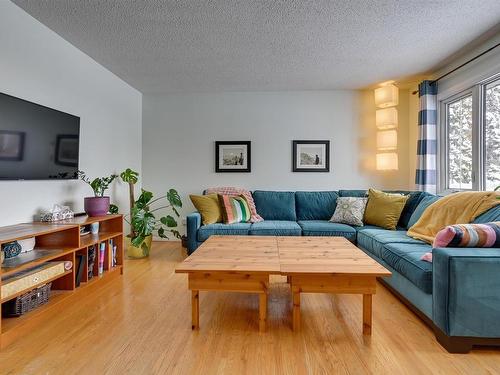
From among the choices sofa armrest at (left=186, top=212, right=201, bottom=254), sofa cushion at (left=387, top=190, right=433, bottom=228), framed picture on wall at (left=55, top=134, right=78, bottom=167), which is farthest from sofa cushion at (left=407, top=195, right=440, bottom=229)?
framed picture on wall at (left=55, top=134, right=78, bottom=167)

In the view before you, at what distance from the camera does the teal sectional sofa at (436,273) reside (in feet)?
5.26

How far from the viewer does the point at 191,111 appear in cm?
442

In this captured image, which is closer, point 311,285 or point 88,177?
point 311,285

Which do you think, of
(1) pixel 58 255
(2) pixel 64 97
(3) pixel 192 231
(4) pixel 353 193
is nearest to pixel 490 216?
(4) pixel 353 193

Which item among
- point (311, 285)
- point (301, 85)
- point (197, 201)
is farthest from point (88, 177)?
point (301, 85)

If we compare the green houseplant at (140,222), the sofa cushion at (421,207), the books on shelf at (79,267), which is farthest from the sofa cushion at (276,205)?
the books on shelf at (79,267)

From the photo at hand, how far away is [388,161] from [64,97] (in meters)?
3.94

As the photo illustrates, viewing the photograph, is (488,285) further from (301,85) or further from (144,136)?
(144,136)

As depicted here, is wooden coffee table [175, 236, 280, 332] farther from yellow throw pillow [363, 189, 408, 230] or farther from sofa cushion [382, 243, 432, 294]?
yellow throw pillow [363, 189, 408, 230]

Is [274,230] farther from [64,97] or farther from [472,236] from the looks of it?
[64,97]

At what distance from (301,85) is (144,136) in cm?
249

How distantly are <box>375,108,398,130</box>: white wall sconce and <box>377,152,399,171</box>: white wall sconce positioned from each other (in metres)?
0.39

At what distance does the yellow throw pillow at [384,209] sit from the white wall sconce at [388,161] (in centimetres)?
61

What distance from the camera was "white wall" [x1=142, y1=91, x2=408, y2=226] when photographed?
168 inches
